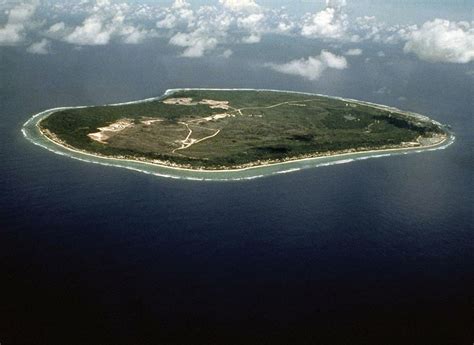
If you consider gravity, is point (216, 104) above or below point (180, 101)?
below

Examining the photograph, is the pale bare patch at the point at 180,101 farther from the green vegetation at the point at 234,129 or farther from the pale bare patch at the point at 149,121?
the pale bare patch at the point at 149,121

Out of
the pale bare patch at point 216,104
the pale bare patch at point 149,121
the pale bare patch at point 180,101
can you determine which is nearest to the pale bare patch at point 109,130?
the pale bare patch at point 149,121

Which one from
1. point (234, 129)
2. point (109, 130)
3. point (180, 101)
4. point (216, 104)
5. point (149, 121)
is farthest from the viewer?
point (180, 101)

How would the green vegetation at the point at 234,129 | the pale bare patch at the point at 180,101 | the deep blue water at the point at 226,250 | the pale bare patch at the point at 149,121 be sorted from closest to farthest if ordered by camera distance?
1. the deep blue water at the point at 226,250
2. the green vegetation at the point at 234,129
3. the pale bare patch at the point at 149,121
4. the pale bare patch at the point at 180,101

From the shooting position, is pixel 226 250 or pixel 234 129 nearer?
pixel 226 250

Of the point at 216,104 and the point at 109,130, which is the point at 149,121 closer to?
the point at 109,130

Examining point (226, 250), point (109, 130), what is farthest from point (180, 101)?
point (226, 250)

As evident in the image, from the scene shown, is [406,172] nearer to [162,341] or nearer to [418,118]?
[418,118]

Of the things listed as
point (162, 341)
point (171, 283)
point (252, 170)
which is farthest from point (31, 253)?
point (252, 170)
